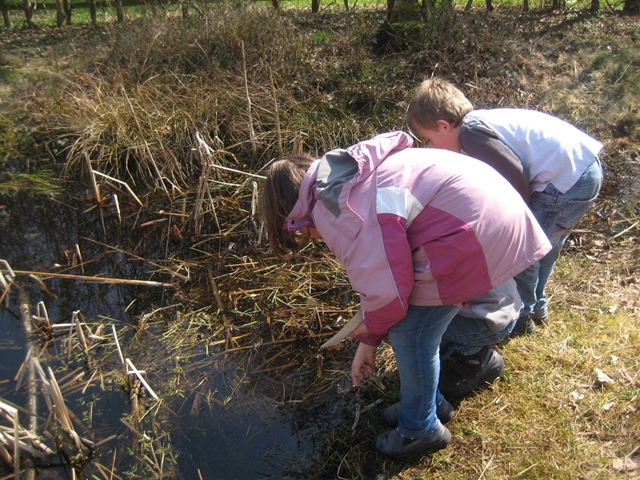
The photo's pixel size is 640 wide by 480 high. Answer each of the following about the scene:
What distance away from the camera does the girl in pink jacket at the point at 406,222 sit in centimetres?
183

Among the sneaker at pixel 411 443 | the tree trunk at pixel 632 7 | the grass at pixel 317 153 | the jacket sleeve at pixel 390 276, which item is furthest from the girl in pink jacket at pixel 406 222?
the tree trunk at pixel 632 7

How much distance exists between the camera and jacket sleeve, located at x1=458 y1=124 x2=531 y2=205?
2.43 meters

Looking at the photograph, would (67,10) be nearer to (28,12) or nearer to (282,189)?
(28,12)

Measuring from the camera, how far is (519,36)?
6344mm

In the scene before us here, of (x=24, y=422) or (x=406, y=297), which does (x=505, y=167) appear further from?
(x=24, y=422)

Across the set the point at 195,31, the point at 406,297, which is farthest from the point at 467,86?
the point at 406,297

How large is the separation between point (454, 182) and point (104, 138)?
13.2 ft

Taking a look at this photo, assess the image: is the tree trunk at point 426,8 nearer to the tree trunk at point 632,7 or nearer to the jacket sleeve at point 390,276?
the tree trunk at point 632,7

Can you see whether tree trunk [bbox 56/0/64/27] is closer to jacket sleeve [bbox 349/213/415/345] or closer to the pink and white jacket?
the pink and white jacket

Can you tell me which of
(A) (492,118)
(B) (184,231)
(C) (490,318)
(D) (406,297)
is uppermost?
(A) (492,118)

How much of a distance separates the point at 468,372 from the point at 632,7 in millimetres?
6607

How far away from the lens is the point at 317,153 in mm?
4859

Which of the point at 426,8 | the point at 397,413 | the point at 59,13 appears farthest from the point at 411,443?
the point at 59,13

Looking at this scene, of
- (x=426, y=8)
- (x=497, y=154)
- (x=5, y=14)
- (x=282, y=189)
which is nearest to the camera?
(x=282, y=189)
